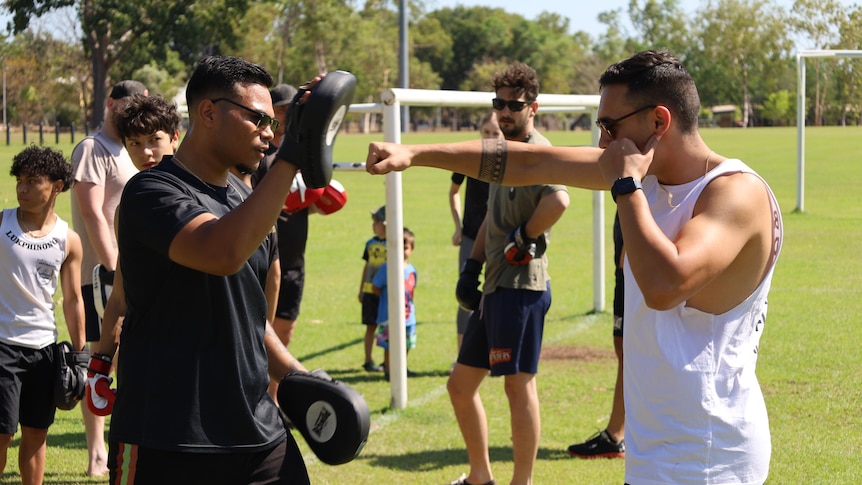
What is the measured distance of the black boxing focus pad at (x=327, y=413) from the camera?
3061 millimetres

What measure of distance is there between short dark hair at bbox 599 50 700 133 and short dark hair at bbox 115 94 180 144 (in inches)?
116

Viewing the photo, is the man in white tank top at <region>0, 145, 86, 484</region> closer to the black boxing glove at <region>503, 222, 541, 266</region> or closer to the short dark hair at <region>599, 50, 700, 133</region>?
the black boxing glove at <region>503, 222, 541, 266</region>

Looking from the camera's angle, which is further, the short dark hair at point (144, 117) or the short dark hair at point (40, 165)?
the short dark hair at point (144, 117)

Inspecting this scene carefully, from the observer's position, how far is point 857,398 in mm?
6941

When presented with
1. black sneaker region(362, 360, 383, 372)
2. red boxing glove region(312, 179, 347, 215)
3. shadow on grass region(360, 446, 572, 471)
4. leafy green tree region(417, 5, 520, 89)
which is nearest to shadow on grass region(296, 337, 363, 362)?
black sneaker region(362, 360, 383, 372)

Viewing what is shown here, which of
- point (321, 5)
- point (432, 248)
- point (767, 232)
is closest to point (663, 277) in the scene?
point (767, 232)

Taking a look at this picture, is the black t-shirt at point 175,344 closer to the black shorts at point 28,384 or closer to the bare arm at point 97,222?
the black shorts at point 28,384

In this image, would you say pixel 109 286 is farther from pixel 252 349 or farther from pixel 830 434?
pixel 830 434

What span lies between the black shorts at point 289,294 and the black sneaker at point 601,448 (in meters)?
2.18

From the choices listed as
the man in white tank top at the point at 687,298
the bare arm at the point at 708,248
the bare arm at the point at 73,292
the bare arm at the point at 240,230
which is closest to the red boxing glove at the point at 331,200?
the bare arm at the point at 73,292

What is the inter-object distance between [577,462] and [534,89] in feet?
7.40

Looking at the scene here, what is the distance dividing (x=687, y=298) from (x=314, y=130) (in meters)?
1.09

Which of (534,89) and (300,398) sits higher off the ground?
(534,89)

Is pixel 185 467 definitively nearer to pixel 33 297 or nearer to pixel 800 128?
pixel 33 297
